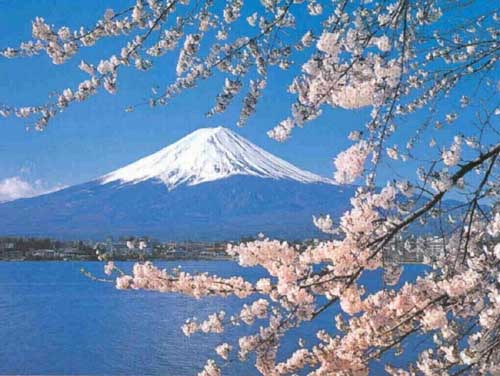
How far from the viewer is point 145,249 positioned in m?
2.51

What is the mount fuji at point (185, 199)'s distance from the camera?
11362cm

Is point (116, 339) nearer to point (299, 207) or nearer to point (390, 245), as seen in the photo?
point (390, 245)

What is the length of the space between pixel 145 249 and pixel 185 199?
133 metres

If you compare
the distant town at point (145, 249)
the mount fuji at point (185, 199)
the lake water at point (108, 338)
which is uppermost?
the mount fuji at point (185, 199)

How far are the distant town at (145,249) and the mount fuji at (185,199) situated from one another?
636 inches

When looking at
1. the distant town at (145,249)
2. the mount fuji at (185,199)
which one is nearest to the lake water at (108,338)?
the distant town at (145,249)

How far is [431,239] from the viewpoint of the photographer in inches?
88.4

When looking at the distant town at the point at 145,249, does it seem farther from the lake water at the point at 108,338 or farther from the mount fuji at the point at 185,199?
the mount fuji at the point at 185,199

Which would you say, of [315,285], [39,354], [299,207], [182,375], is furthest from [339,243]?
[299,207]

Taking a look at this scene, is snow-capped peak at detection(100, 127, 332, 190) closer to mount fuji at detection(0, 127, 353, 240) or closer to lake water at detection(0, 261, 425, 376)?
mount fuji at detection(0, 127, 353, 240)

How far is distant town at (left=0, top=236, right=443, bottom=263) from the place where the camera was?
2178 millimetres

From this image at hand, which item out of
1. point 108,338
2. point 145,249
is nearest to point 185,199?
point 108,338

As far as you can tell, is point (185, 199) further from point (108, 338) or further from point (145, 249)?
point (145, 249)

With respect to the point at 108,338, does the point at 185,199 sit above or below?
above
